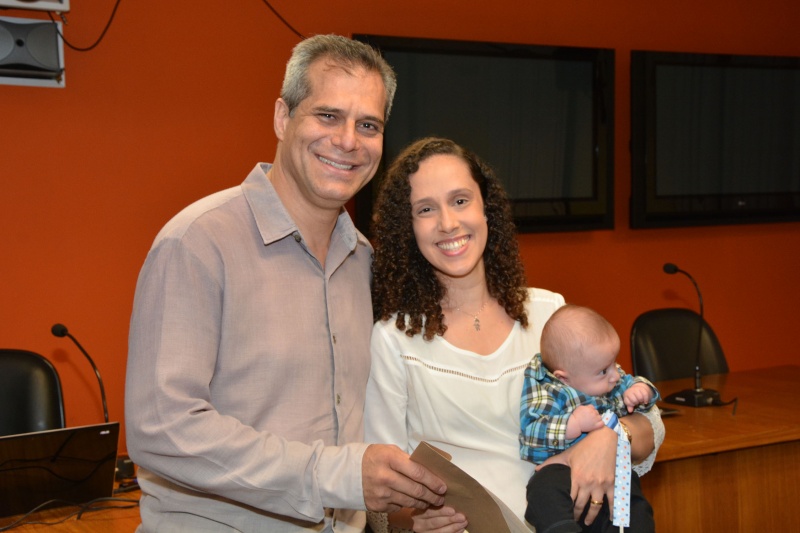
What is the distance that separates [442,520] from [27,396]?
1.64 metres

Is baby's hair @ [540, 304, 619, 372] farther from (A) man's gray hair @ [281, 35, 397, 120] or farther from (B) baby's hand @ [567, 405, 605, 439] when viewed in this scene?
(A) man's gray hair @ [281, 35, 397, 120]

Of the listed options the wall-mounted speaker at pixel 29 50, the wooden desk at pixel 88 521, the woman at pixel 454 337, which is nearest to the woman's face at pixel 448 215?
the woman at pixel 454 337

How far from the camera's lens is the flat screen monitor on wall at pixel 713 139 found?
506 cm

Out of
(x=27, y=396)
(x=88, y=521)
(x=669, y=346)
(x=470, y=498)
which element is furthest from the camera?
(x=669, y=346)

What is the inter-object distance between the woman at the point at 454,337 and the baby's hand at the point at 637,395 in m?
0.06

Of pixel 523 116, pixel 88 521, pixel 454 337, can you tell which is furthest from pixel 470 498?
pixel 523 116

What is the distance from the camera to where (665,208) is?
5.12m

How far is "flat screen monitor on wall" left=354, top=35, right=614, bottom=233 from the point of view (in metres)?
4.32

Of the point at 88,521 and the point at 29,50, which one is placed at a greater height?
the point at 29,50

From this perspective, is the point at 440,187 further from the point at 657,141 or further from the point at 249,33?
the point at 657,141

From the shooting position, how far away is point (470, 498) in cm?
186

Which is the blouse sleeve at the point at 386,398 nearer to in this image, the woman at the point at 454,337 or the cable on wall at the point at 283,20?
the woman at the point at 454,337

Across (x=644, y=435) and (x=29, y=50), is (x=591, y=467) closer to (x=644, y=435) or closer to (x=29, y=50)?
(x=644, y=435)

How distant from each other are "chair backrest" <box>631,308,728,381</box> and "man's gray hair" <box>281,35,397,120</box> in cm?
245
